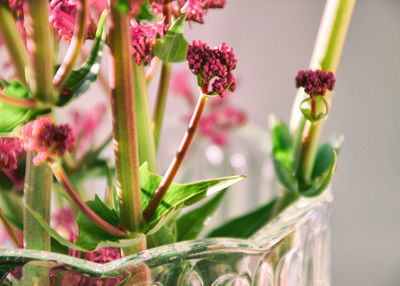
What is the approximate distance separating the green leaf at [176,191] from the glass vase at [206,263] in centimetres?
1

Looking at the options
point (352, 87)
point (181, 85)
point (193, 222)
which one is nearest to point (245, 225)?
point (193, 222)

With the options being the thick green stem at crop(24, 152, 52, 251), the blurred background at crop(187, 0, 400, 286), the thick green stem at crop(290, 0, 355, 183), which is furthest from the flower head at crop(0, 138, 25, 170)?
the blurred background at crop(187, 0, 400, 286)

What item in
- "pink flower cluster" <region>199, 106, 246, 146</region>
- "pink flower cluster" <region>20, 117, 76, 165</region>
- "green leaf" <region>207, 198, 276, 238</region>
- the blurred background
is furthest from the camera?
the blurred background

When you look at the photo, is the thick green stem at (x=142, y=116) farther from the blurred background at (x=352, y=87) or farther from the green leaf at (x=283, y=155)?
the blurred background at (x=352, y=87)

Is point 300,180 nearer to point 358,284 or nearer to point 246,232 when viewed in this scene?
point 246,232

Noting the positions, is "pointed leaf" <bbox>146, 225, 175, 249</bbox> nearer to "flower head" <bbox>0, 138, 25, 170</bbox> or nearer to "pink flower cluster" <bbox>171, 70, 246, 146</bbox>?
"flower head" <bbox>0, 138, 25, 170</bbox>

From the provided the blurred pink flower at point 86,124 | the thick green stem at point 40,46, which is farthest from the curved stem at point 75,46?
the blurred pink flower at point 86,124

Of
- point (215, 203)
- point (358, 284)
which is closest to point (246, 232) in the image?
point (215, 203)

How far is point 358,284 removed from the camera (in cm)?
61

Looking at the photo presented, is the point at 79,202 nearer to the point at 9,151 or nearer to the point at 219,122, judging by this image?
the point at 9,151

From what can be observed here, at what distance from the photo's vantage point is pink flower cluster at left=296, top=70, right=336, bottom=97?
0.58 ft

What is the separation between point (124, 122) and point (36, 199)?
4cm

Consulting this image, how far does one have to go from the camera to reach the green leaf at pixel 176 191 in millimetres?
156

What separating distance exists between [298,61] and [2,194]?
51 cm
